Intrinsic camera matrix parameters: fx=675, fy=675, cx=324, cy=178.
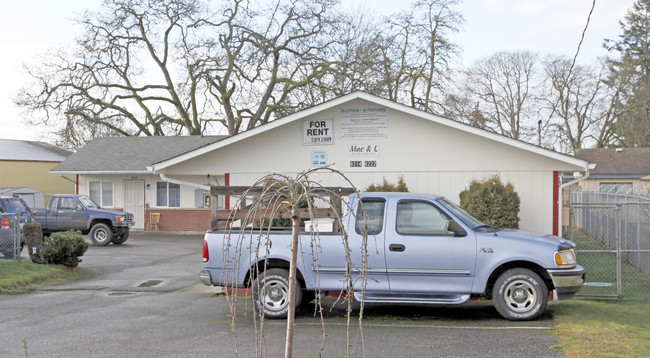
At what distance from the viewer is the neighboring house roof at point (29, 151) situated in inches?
1678

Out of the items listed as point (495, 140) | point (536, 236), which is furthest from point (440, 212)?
point (495, 140)

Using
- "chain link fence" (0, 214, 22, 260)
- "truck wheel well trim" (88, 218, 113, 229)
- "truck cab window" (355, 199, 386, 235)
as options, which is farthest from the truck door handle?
"truck wheel well trim" (88, 218, 113, 229)

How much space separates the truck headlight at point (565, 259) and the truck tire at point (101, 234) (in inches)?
724

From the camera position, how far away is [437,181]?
582 inches

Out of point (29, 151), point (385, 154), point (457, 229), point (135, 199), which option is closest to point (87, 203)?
point (135, 199)

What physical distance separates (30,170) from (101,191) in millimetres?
13848

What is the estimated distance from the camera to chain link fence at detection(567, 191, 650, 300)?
475 inches

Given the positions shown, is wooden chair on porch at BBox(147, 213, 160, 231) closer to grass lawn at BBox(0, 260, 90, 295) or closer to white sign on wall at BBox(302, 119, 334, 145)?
grass lawn at BBox(0, 260, 90, 295)

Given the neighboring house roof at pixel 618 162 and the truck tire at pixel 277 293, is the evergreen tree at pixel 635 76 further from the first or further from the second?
the truck tire at pixel 277 293

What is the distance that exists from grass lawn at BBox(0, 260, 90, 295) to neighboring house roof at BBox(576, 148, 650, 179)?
132ft

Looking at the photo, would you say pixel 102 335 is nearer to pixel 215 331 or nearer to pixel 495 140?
pixel 215 331

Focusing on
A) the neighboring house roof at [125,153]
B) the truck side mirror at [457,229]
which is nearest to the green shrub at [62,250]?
the truck side mirror at [457,229]

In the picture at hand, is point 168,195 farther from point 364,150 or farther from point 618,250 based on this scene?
point 618,250

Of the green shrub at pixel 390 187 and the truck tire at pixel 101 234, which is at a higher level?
the green shrub at pixel 390 187
